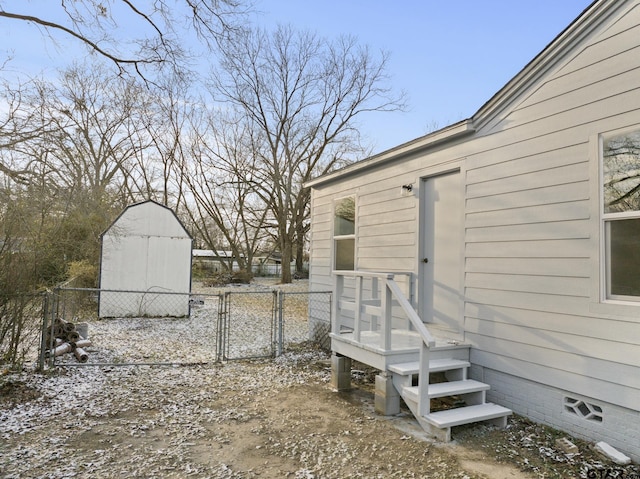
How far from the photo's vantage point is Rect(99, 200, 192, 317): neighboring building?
9.74 meters

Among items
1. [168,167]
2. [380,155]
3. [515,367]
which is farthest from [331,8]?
[168,167]

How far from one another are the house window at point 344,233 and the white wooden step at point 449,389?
9.81 feet

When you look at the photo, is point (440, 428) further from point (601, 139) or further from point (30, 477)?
point (30, 477)

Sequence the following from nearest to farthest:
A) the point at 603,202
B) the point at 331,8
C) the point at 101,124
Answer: the point at 603,202 → the point at 331,8 → the point at 101,124

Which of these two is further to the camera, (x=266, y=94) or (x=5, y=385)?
(x=266, y=94)

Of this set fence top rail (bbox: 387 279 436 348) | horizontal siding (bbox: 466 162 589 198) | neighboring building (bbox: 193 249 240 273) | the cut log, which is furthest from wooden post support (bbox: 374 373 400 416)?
neighboring building (bbox: 193 249 240 273)

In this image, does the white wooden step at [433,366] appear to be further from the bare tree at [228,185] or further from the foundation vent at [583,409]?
the bare tree at [228,185]

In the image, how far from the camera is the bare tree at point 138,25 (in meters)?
6.68

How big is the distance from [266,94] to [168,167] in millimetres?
8235

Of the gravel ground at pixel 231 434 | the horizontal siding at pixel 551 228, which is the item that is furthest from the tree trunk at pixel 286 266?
the horizontal siding at pixel 551 228

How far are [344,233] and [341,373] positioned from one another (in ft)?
9.22

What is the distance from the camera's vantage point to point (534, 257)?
382cm

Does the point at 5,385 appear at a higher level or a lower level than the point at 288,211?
lower

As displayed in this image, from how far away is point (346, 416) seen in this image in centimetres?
402
